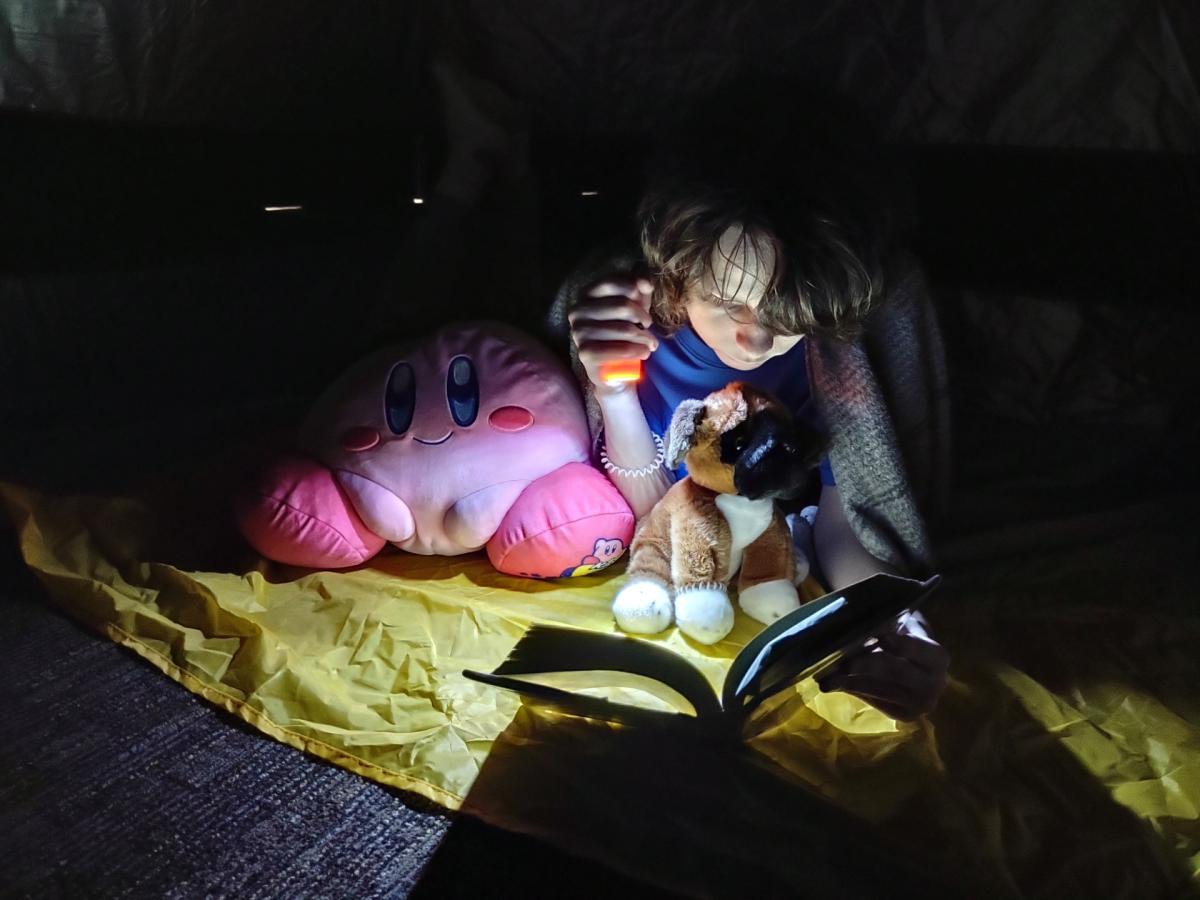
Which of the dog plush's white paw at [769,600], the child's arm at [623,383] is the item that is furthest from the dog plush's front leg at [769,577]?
the child's arm at [623,383]

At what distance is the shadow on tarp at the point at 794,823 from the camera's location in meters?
0.49

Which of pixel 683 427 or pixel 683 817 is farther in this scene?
pixel 683 427

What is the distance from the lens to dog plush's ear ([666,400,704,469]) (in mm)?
652

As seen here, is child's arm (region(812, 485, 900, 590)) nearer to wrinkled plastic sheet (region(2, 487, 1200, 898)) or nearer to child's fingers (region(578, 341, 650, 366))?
wrinkled plastic sheet (region(2, 487, 1200, 898))

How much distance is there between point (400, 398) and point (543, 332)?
14 centimetres

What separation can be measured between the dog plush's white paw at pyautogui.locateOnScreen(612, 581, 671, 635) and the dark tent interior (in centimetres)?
14

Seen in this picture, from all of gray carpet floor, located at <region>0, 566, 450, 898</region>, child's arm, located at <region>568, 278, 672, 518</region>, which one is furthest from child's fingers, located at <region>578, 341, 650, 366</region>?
gray carpet floor, located at <region>0, 566, 450, 898</region>

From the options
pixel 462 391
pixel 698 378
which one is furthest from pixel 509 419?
pixel 698 378

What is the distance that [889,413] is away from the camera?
0.67m

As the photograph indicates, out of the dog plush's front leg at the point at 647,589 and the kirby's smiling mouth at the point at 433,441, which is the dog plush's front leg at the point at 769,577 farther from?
the kirby's smiling mouth at the point at 433,441

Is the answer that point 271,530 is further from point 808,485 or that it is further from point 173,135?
point 808,485

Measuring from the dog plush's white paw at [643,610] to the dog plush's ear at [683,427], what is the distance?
0.11 meters

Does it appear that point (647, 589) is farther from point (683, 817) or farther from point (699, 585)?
point (683, 817)

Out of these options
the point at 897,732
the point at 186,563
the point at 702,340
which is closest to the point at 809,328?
the point at 702,340
